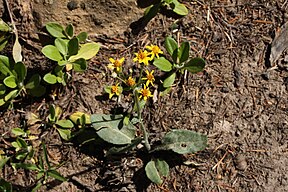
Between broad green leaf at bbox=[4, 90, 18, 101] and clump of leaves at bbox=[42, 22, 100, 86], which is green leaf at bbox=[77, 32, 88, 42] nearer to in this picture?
clump of leaves at bbox=[42, 22, 100, 86]

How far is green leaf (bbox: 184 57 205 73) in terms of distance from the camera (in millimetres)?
3463

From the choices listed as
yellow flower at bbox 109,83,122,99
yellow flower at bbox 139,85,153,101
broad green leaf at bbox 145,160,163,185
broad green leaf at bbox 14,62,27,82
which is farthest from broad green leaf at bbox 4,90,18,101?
broad green leaf at bbox 145,160,163,185

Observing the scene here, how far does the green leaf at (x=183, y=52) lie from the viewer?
3479mm

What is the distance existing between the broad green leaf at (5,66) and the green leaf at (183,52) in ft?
3.89

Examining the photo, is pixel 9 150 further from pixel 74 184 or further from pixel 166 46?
pixel 166 46

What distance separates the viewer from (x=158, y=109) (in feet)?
11.8

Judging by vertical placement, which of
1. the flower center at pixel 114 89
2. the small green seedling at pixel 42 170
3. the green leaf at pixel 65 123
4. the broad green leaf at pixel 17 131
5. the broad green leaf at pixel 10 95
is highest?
the flower center at pixel 114 89

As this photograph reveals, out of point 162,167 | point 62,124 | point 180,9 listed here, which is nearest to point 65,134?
point 62,124

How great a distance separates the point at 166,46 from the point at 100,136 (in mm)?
772

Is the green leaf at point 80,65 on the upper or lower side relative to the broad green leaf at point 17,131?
upper

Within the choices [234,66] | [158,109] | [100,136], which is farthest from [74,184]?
[234,66]

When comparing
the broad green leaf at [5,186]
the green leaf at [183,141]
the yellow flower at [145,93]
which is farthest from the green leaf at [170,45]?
the broad green leaf at [5,186]

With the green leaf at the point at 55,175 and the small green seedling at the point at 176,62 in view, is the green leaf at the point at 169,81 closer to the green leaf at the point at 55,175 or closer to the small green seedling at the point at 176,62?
the small green seedling at the point at 176,62

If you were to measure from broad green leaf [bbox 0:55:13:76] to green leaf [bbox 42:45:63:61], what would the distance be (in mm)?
297
